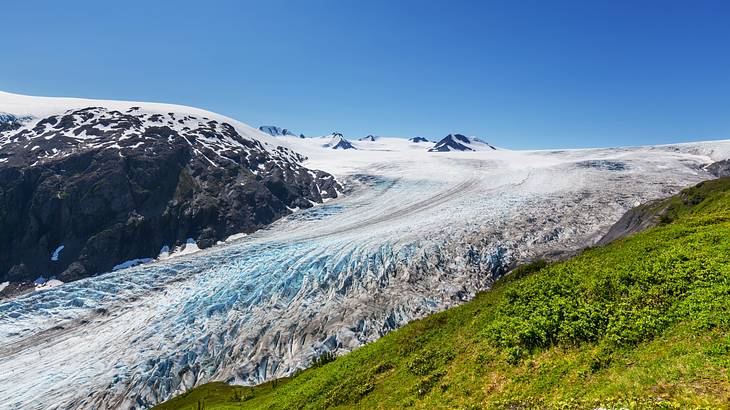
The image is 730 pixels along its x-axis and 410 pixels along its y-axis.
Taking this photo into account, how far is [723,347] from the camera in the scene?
8.87 metres

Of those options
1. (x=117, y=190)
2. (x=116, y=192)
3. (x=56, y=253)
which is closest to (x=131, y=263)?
(x=56, y=253)

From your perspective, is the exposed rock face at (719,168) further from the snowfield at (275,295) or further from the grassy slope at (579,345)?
the grassy slope at (579,345)

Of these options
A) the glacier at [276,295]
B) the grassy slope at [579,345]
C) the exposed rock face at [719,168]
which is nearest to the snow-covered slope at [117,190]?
the glacier at [276,295]

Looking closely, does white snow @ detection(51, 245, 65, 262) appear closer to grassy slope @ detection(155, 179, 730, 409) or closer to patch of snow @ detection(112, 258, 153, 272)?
patch of snow @ detection(112, 258, 153, 272)

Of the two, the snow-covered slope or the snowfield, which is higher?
the snow-covered slope

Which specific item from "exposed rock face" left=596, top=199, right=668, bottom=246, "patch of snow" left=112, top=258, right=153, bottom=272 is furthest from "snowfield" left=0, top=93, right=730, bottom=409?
"patch of snow" left=112, top=258, right=153, bottom=272

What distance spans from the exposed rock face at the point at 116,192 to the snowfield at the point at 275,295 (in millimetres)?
14510

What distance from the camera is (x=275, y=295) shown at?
41.8m

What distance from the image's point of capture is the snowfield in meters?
32.1

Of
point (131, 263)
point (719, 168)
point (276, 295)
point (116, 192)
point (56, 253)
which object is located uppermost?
point (719, 168)

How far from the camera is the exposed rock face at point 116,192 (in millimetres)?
66562

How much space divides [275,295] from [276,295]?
0.11 metres

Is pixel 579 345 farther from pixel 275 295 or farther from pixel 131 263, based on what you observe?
pixel 131 263

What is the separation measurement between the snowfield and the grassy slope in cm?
1627
